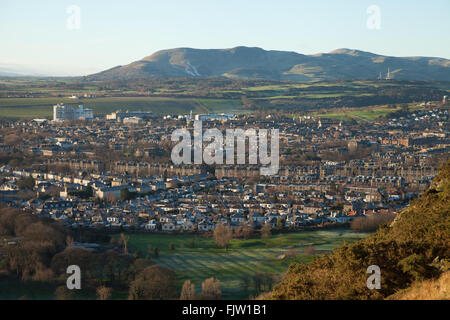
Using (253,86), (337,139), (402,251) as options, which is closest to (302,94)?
(253,86)

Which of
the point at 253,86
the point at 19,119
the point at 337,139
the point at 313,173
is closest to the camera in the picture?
the point at 313,173

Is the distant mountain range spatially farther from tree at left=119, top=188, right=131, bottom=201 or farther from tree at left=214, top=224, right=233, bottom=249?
tree at left=214, top=224, right=233, bottom=249

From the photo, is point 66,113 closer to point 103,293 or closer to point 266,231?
point 266,231

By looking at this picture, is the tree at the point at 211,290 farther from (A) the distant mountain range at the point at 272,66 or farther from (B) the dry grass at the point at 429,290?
(A) the distant mountain range at the point at 272,66

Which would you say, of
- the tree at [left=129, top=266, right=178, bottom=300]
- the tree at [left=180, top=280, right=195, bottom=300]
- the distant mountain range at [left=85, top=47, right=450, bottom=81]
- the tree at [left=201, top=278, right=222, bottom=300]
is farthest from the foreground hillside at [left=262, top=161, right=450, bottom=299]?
the distant mountain range at [left=85, top=47, right=450, bottom=81]

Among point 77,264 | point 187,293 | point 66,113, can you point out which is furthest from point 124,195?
point 66,113

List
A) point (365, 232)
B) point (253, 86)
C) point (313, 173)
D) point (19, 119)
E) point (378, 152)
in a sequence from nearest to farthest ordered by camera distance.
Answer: point (365, 232) < point (313, 173) < point (378, 152) < point (19, 119) < point (253, 86)

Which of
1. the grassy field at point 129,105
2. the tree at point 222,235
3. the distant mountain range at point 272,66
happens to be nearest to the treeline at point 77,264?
the tree at point 222,235

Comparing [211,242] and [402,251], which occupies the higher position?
[402,251]

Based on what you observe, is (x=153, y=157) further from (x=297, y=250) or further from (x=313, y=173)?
(x=297, y=250)
